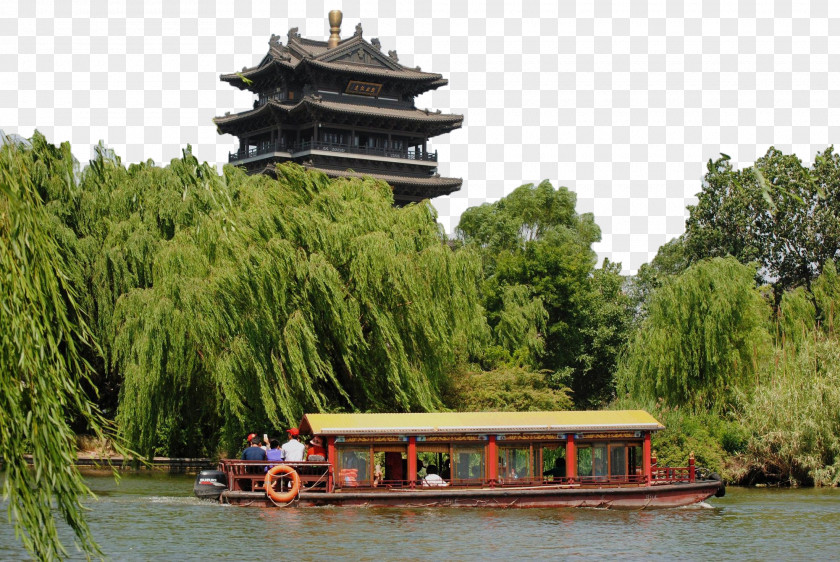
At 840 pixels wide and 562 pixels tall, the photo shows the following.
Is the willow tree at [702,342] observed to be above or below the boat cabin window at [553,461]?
above

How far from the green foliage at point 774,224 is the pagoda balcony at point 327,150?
46.3 ft

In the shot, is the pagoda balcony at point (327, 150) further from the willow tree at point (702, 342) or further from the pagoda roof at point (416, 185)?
Result: the willow tree at point (702, 342)

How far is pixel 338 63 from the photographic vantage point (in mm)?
56812

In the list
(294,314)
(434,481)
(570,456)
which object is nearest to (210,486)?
(434,481)

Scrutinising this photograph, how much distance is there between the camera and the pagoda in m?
55.8

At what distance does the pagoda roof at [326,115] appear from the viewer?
54.7 m

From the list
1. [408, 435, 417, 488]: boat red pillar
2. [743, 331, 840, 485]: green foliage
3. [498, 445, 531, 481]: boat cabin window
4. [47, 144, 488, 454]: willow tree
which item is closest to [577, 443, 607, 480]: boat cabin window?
[498, 445, 531, 481]: boat cabin window

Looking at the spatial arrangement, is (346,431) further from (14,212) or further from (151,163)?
(151,163)

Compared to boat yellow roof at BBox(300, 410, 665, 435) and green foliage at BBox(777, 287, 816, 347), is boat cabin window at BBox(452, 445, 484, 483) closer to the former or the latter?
boat yellow roof at BBox(300, 410, 665, 435)

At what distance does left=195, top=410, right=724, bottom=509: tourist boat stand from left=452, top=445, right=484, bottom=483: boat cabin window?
21 mm

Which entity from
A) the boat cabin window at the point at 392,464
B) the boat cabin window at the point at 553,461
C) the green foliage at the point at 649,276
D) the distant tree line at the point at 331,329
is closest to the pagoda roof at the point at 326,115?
the green foliage at the point at 649,276

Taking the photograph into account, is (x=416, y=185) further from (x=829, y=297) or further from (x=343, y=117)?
(x=829, y=297)

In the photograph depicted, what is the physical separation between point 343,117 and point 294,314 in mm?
30804

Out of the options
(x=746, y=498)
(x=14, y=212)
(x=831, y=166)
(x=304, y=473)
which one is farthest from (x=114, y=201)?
(x=831, y=166)
